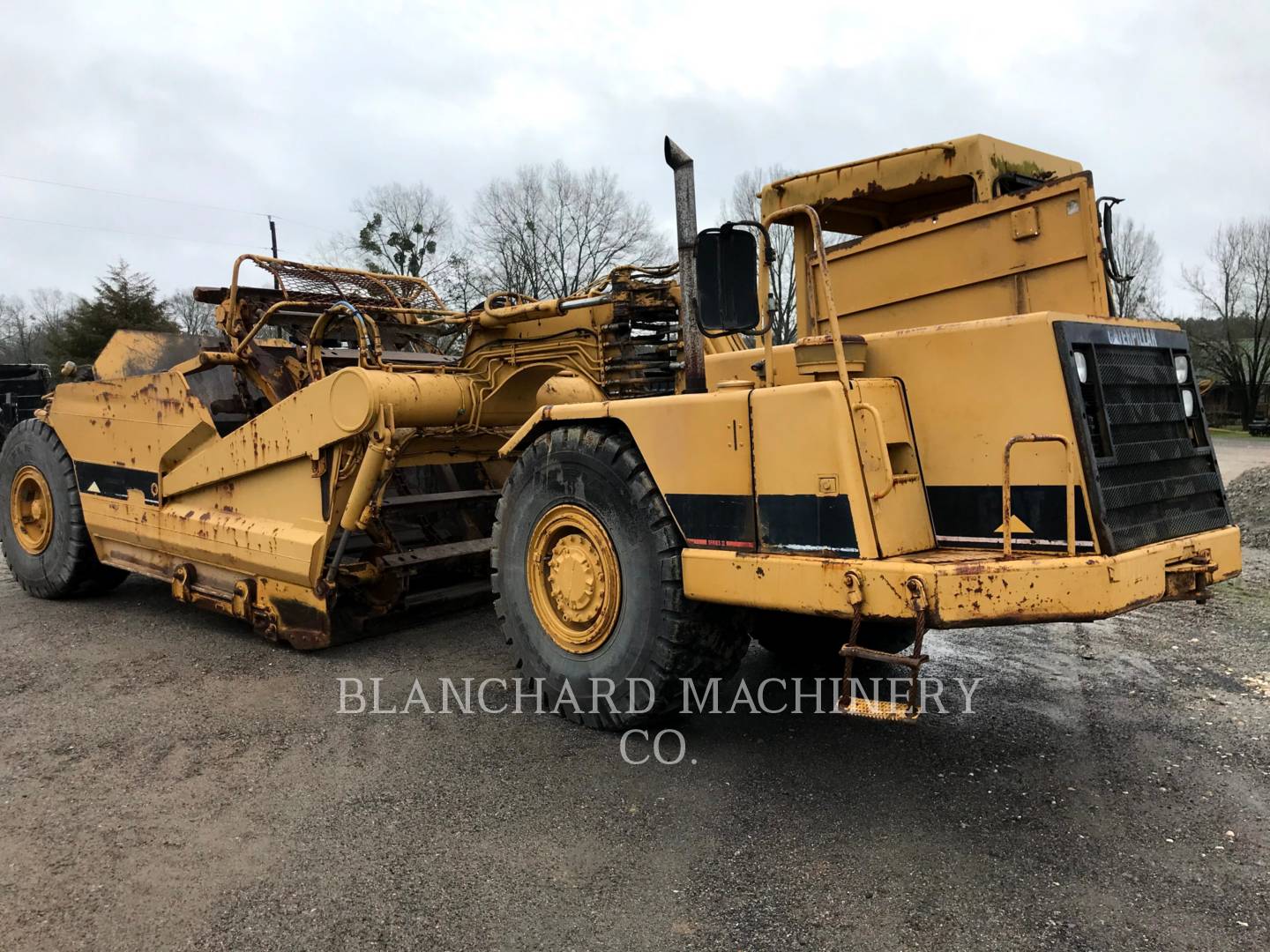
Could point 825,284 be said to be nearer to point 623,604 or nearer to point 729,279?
point 729,279

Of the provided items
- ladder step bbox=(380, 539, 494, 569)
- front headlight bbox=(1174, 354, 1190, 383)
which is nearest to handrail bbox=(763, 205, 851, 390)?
front headlight bbox=(1174, 354, 1190, 383)

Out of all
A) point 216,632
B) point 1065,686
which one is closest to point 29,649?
point 216,632

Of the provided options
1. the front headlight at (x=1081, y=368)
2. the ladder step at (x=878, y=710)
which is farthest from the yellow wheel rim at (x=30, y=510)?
the front headlight at (x=1081, y=368)

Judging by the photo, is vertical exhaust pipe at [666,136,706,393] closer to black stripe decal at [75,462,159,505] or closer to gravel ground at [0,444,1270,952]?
gravel ground at [0,444,1270,952]

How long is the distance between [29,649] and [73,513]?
1.42 meters

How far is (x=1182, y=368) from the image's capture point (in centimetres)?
363

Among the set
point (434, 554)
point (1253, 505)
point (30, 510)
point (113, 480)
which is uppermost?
point (113, 480)

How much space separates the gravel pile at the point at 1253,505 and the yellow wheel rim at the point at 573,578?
731cm

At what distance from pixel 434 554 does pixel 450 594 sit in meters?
0.36

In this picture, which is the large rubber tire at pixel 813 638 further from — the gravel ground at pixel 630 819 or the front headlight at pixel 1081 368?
the front headlight at pixel 1081 368

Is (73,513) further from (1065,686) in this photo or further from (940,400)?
(1065,686)

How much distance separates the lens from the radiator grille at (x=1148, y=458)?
3086 mm

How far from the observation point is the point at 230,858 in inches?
120

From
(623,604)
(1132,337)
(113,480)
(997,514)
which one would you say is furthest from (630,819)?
(113,480)
